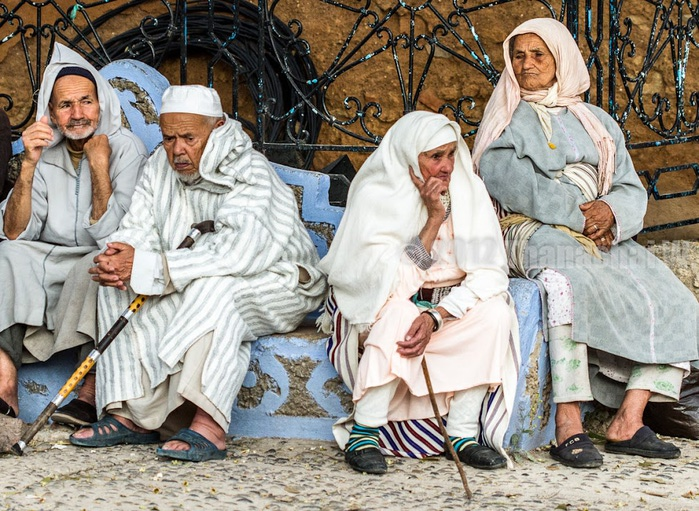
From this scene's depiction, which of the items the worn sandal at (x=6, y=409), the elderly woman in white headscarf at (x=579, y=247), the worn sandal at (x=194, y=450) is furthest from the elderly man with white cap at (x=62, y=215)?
the elderly woman in white headscarf at (x=579, y=247)

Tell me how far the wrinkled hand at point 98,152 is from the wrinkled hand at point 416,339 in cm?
170

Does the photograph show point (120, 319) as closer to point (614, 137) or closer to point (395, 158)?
point (395, 158)

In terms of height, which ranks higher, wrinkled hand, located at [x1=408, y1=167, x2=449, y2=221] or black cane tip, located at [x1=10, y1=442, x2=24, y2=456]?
wrinkled hand, located at [x1=408, y1=167, x2=449, y2=221]

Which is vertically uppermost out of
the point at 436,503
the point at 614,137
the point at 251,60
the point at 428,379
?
the point at 251,60

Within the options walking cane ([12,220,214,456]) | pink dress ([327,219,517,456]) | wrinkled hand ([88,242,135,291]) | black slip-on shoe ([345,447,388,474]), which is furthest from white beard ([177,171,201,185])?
black slip-on shoe ([345,447,388,474])

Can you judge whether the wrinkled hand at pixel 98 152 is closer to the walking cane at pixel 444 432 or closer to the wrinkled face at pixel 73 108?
the wrinkled face at pixel 73 108

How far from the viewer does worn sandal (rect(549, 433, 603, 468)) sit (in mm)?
4781

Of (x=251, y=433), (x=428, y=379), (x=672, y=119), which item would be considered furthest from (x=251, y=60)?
(x=428, y=379)

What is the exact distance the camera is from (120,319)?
4969 millimetres

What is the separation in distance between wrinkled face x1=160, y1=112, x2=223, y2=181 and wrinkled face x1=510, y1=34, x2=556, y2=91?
146 centimetres

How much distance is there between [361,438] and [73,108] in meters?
2.05

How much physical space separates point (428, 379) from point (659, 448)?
3.58 ft

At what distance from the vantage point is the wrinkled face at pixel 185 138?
5.16 meters

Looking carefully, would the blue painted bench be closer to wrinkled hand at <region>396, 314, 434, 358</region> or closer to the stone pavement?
the stone pavement
